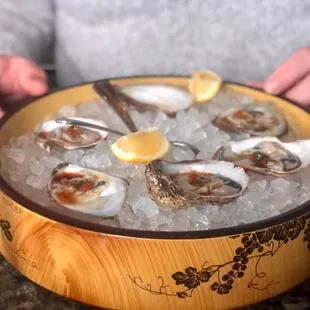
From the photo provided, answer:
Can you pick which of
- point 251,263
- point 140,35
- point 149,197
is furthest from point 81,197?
point 140,35

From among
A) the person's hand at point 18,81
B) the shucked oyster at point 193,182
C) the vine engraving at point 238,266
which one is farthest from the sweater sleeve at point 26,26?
the vine engraving at point 238,266

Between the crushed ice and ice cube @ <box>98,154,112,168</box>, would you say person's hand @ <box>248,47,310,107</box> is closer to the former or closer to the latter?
the crushed ice

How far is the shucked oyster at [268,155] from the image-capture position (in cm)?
74

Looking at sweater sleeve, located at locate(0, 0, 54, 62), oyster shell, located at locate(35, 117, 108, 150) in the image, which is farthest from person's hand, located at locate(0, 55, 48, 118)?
sweater sleeve, located at locate(0, 0, 54, 62)

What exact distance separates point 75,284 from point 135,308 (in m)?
0.07

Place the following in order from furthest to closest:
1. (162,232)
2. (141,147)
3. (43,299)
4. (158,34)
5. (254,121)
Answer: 1. (158,34)
2. (254,121)
3. (141,147)
4. (43,299)
5. (162,232)

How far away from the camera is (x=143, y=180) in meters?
0.70

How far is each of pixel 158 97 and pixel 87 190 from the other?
34 centimetres

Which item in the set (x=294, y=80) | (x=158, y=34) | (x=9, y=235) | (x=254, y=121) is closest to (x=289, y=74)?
(x=294, y=80)

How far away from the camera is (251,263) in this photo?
0.58 metres

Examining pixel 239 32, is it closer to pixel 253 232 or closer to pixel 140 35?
pixel 140 35

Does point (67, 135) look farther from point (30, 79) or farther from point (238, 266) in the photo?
point (238, 266)

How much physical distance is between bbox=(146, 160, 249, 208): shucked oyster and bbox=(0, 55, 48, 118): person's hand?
0.33 metres

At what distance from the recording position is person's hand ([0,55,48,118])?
3.05ft
